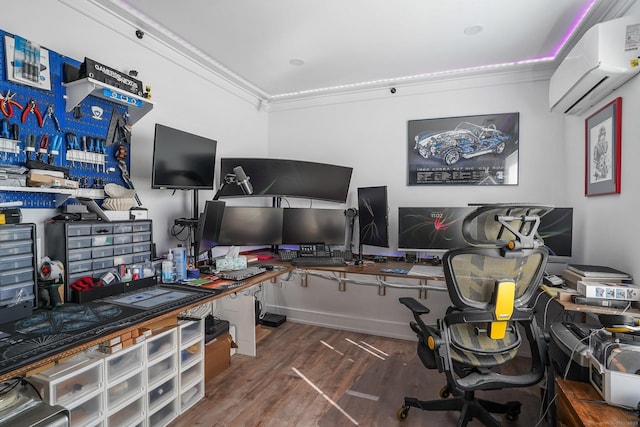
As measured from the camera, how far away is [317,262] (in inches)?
121

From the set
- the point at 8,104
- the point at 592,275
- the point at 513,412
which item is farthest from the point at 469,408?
the point at 8,104

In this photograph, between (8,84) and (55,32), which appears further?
(55,32)

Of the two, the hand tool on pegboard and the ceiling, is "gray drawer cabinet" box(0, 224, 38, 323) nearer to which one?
the hand tool on pegboard

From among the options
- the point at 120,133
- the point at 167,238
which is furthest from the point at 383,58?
the point at 167,238

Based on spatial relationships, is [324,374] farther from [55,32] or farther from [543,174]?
[55,32]

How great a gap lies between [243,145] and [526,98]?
2.91 m

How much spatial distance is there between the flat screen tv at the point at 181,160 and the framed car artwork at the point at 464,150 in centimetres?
205

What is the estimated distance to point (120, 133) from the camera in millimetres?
2256

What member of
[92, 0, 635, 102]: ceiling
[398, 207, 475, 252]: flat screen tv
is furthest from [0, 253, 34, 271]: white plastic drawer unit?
[398, 207, 475, 252]: flat screen tv

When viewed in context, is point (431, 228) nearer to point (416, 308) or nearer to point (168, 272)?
point (416, 308)

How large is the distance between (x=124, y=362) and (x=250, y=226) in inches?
62.3

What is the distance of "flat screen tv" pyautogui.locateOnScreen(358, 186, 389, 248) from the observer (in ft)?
10.4

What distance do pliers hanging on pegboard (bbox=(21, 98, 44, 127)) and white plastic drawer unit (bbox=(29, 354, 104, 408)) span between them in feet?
4.22

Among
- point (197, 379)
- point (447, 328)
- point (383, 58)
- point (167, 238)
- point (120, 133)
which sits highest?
point (383, 58)
